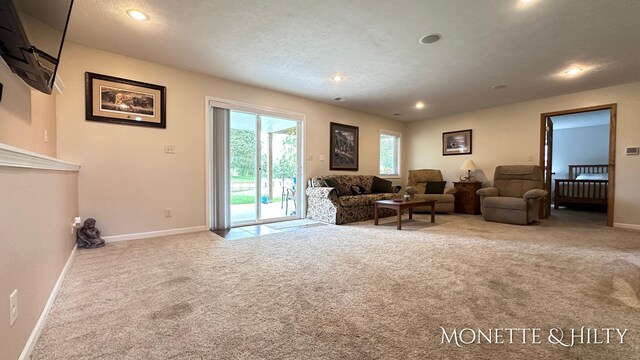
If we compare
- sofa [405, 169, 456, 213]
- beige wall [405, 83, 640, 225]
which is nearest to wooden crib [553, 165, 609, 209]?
beige wall [405, 83, 640, 225]

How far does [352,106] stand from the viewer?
5.83m

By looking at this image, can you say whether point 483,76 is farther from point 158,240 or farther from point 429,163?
point 158,240

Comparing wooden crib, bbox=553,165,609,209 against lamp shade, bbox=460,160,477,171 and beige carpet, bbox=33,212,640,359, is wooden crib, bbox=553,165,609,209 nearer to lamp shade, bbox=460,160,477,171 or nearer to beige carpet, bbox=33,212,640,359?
lamp shade, bbox=460,160,477,171

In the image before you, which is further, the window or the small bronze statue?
the window


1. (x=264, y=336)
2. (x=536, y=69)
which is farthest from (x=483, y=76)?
(x=264, y=336)

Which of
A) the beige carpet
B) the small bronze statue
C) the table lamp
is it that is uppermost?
the table lamp

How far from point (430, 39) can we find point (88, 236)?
14.6ft

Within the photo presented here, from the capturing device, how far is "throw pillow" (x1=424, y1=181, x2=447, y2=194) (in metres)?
6.04

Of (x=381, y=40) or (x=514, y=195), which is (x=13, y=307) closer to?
(x=381, y=40)

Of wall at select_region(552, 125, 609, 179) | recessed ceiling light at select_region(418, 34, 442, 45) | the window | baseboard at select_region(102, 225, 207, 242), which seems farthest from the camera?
wall at select_region(552, 125, 609, 179)

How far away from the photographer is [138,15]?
2.44m

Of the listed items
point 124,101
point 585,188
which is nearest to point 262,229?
point 124,101

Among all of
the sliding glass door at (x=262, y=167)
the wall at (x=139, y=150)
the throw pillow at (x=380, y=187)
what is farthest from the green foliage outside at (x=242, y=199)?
the throw pillow at (x=380, y=187)

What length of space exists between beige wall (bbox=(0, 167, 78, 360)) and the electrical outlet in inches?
1.0
